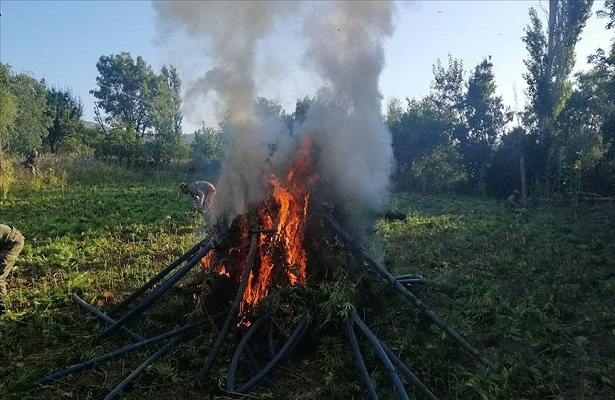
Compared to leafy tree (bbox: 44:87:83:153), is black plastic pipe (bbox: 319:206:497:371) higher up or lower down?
lower down

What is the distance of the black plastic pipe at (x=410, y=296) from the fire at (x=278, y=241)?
44cm

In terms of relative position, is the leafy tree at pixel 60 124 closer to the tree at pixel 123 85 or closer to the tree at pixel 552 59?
the tree at pixel 123 85

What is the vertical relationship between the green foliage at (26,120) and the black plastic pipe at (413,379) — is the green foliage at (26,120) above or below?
above

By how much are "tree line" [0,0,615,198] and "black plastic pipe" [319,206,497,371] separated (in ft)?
39.8

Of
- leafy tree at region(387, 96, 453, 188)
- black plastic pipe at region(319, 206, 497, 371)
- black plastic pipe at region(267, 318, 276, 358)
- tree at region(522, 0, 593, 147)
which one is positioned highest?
tree at region(522, 0, 593, 147)

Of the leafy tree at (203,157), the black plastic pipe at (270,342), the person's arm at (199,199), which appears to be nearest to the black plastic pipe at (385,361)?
the black plastic pipe at (270,342)

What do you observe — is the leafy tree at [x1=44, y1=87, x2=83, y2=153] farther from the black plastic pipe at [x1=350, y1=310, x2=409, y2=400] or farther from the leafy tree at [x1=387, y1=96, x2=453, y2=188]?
the black plastic pipe at [x1=350, y1=310, x2=409, y2=400]

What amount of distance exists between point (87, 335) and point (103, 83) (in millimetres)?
55308

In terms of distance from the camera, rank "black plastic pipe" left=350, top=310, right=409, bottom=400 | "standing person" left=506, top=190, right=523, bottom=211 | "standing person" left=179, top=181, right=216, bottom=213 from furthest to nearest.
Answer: "standing person" left=506, top=190, right=523, bottom=211
"standing person" left=179, top=181, right=216, bottom=213
"black plastic pipe" left=350, top=310, right=409, bottom=400

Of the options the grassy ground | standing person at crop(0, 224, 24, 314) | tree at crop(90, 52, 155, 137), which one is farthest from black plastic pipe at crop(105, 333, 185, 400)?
tree at crop(90, 52, 155, 137)

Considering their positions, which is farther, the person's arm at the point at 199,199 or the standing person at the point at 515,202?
the standing person at the point at 515,202

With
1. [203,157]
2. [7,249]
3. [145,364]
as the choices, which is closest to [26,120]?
[203,157]

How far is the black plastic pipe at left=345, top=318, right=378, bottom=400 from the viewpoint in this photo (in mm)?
4113

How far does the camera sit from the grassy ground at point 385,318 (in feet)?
14.8
